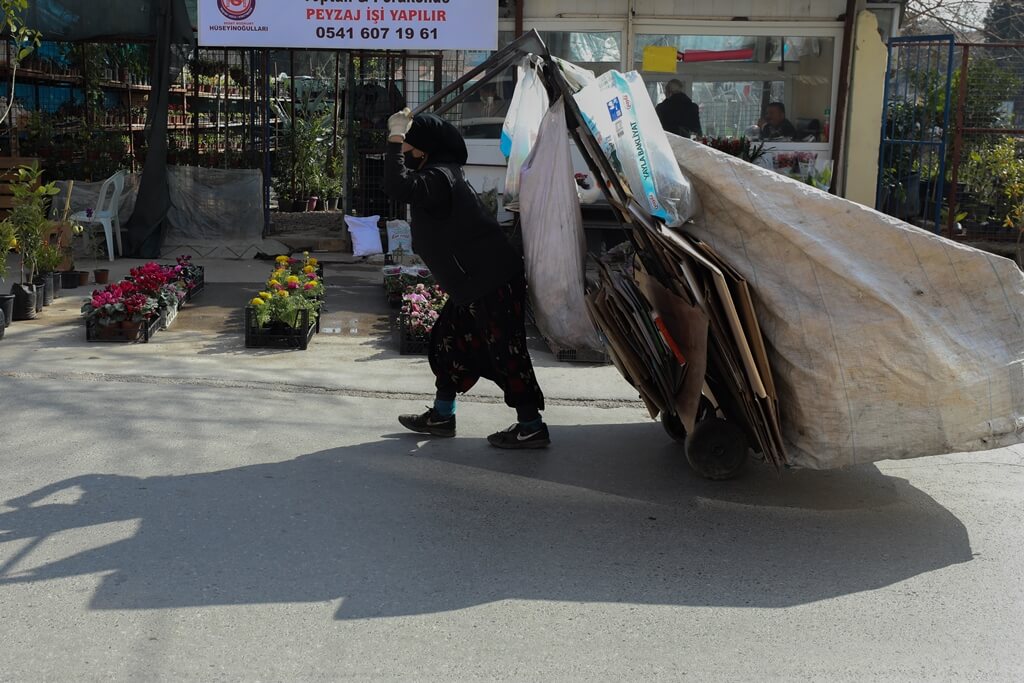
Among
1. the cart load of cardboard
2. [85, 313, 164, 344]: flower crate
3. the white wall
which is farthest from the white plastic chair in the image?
the cart load of cardboard

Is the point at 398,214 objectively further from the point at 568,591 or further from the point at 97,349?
the point at 568,591

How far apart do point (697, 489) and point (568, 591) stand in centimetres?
137

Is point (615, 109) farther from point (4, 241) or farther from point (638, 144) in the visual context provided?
point (4, 241)

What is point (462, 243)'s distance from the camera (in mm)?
5676

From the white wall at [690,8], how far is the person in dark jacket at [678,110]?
82 centimetres

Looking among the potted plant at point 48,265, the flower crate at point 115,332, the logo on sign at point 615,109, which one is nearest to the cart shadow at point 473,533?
the logo on sign at point 615,109

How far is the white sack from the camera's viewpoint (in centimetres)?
545

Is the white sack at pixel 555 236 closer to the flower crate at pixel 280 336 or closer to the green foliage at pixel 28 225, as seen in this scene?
the flower crate at pixel 280 336

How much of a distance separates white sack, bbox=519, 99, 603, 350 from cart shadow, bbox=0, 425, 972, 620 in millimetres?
741

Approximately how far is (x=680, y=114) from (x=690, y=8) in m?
1.19

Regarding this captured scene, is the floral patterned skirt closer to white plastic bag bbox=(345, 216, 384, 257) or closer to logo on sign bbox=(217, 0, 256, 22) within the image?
white plastic bag bbox=(345, 216, 384, 257)

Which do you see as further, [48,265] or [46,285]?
[48,265]

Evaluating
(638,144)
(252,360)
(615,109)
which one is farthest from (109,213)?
(638,144)

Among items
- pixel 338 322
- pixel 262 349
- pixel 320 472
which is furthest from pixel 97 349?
pixel 320 472
